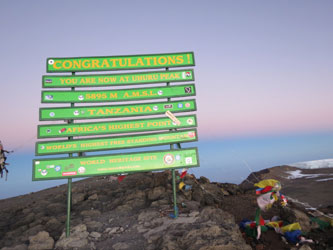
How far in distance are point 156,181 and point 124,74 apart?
15.2ft

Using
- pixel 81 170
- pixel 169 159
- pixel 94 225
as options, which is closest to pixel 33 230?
pixel 94 225

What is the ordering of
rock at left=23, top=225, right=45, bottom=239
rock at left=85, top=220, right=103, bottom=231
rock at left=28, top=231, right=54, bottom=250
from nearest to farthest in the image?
rock at left=28, top=231, right=54, bottom=250, rock at left=85, top=220, right=103, bottom=231, rock at left=23, top=225, right=45, bottom=239

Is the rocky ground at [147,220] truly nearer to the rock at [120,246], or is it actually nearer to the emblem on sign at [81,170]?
the rock at [120,246]

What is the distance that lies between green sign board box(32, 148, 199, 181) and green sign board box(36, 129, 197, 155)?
0.95 feet

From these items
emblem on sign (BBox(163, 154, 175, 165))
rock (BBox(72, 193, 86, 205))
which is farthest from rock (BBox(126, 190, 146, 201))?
emblem on sign (BBox(163, 154, 175, 165))

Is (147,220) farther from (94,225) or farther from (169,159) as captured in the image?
(169,159)

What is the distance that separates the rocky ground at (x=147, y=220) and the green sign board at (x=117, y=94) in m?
3.77

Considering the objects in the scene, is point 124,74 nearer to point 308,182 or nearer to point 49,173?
→ point 49,173

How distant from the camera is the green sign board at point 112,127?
25.1 ft

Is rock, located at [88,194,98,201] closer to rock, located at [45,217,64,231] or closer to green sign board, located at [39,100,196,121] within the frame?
rock, located at [45,217,64,231]

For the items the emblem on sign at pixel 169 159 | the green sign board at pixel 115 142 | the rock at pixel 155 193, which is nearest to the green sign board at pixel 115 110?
the green sign board at pixel 115 142

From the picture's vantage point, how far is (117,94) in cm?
805

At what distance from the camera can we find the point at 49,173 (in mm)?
7484

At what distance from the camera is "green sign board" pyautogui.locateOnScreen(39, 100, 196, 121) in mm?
7766
